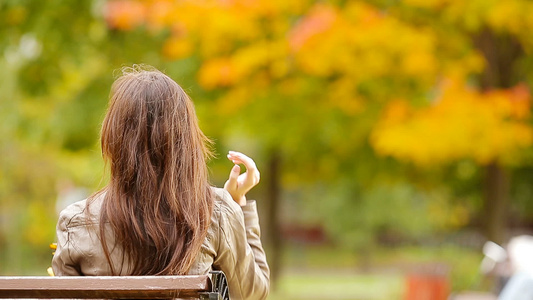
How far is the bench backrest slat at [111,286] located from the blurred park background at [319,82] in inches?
120

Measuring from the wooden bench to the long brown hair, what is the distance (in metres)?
0.13

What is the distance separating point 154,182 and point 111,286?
0.34 metres

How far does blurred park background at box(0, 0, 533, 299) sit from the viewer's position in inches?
387

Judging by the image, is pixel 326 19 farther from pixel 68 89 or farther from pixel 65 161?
pixel 65 161

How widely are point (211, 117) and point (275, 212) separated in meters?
Answer: 5.09

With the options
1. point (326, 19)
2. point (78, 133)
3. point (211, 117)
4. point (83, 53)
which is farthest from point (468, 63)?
point (78, 133)

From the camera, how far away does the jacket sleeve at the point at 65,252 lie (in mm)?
2559

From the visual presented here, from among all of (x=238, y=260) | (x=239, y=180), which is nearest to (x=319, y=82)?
(x=239, y=180)

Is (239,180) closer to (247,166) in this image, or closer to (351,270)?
(247,166)

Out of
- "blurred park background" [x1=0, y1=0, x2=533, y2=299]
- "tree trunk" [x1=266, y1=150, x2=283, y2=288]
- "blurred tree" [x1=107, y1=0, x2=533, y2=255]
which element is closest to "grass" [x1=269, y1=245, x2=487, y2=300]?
"blurred park background" [x1=0, y1=0, x2=533, y2=299]

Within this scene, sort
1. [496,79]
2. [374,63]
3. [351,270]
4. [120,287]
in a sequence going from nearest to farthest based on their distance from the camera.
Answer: [120,287], [374,63], [496,79], [351,270]

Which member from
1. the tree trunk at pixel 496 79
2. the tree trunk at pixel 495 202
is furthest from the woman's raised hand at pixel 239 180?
the tree trunk at pixel 495 202

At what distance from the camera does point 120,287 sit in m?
2.37

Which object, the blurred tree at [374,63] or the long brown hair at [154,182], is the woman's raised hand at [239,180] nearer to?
the long brown hair at [154,182]
